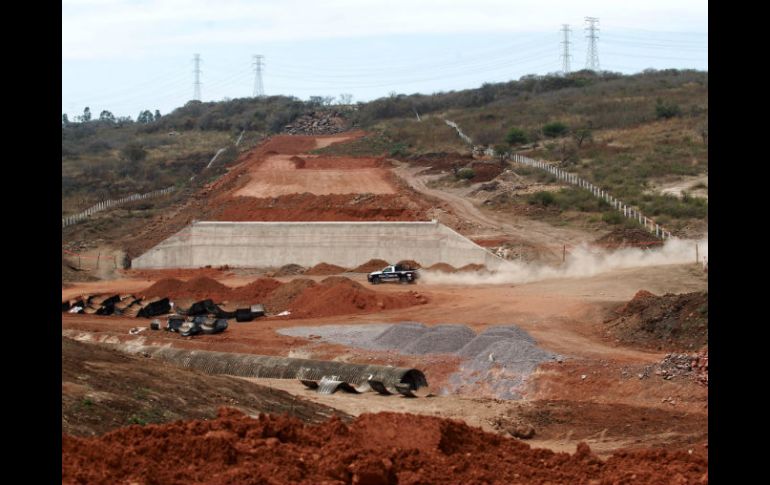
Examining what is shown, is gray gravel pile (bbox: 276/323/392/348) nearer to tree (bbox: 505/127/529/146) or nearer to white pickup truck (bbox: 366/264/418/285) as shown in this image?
white pickup truck (bbox: 366/264/418/285)

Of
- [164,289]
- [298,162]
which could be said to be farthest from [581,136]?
[164,289]

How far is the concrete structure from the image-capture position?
54688 mm

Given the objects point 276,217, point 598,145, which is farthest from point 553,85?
point 276,217

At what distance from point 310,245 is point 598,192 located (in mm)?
19526

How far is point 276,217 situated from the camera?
65562mm

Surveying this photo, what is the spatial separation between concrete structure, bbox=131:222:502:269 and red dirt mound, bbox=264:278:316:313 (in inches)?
396

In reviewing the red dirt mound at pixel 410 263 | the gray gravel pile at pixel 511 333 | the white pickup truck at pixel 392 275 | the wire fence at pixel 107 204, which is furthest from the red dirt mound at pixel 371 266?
the wire fence at pixel 107 204

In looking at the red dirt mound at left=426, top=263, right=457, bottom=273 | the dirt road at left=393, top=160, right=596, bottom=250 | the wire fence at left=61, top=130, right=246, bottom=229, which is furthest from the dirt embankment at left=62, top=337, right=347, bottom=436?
the wire fence at left=61, top=130, right=246, bottom=229

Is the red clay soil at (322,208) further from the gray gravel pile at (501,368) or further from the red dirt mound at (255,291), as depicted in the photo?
the gray gravel pile at (501,368)

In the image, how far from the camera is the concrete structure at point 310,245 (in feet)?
179

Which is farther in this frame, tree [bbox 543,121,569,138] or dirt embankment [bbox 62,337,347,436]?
tree [bbox 543,121,569,138]

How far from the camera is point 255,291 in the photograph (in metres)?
47.9

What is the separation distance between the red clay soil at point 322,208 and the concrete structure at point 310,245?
469 cm
